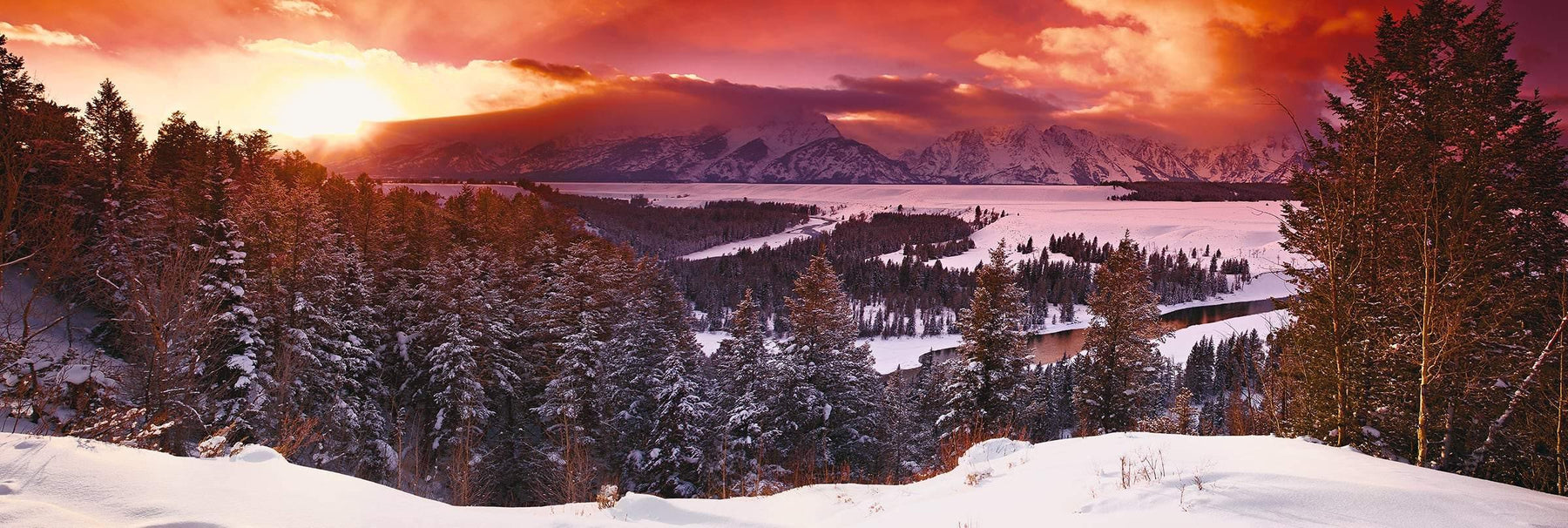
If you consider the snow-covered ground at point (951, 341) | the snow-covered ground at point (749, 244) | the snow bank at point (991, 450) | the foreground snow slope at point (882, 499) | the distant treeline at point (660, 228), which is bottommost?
the snow-covered ground at point (951, 341)

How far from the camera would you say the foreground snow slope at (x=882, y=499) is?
497 cm

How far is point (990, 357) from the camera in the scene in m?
23.0

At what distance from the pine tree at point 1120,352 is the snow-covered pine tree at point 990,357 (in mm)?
2696

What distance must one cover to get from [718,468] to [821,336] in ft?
19.3

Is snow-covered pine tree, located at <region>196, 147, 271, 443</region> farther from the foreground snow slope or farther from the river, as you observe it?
the river

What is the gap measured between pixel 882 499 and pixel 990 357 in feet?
50.7

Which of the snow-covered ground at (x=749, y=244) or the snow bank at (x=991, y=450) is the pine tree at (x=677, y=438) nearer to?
the snow bank at (x=991, y=450)

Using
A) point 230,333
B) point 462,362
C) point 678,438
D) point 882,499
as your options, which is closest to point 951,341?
point 678,438

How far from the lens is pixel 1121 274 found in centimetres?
2328

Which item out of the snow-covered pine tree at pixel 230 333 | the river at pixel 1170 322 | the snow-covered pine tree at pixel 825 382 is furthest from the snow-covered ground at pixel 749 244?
the snow-covered pine tree at pixel 230 333

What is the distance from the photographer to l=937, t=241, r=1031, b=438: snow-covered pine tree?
2270cm

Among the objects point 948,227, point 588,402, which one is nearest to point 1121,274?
point 588,402

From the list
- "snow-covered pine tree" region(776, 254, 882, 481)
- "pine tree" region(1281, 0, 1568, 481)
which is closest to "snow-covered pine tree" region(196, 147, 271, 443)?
"snow-covered pine tree" region(776, 254, 882, 481)

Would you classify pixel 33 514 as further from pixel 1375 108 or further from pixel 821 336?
pixel 821 336
